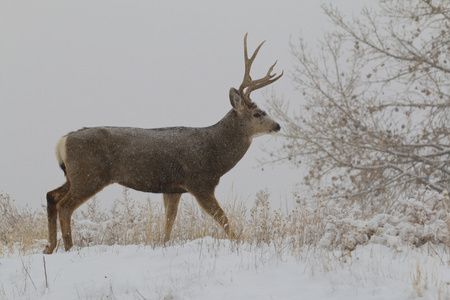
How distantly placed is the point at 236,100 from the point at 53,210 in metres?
2.85

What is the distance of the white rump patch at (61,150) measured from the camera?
7.11 m

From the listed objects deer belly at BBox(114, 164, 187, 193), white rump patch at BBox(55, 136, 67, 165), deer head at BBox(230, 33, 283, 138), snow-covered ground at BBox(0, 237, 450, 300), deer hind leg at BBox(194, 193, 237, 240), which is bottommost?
snow-covered ground at BBox(0, 237, 450, 300)

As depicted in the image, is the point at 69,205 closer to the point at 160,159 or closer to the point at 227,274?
the point at 160,159

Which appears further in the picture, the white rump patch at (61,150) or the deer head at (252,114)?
the deer head at (252,114)

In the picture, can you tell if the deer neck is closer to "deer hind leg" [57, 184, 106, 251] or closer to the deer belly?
the deer belly

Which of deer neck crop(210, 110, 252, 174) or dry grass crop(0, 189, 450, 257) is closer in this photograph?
dry grass crop(0, 189, 450, 257)

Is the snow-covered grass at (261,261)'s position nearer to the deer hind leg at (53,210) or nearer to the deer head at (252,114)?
the deer hind leg at (53,210)

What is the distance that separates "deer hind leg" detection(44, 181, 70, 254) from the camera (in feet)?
22.5

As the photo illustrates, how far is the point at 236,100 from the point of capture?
25.7ft

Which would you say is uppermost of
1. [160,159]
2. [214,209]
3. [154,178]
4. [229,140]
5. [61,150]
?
[229,140]

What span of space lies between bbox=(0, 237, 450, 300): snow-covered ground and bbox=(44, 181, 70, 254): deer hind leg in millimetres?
672

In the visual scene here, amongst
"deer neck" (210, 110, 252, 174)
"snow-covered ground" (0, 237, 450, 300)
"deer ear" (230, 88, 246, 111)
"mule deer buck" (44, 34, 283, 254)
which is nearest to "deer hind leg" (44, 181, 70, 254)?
"mule deer buck" (44, 34, 283, 254)

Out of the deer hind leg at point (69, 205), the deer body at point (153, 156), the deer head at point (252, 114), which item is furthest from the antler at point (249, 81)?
the deer hind leg at point (69, 205)

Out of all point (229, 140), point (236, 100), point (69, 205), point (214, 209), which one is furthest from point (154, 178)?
point (236, 100)
